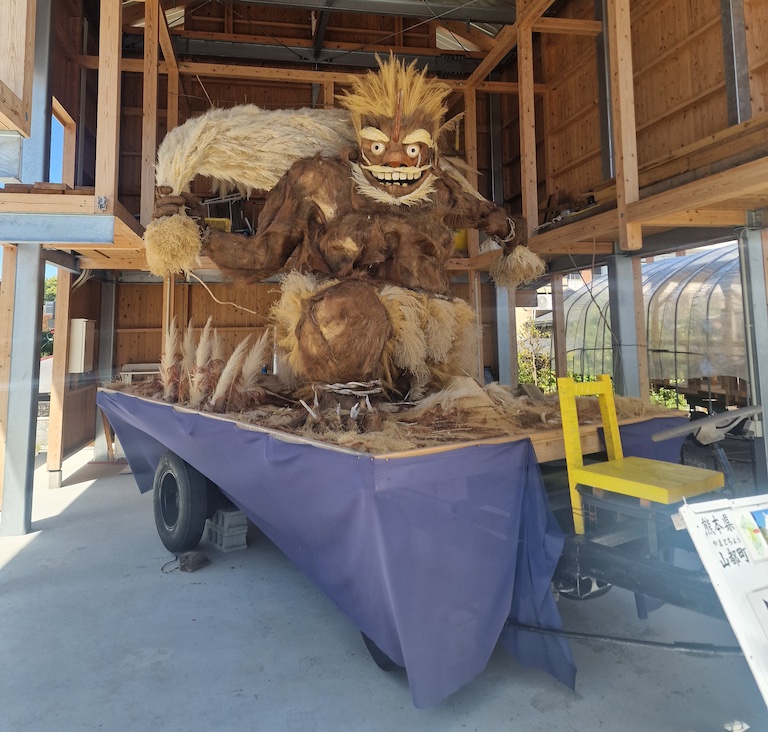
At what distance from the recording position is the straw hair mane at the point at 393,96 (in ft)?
8.50

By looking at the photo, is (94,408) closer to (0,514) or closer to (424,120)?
(0,514)

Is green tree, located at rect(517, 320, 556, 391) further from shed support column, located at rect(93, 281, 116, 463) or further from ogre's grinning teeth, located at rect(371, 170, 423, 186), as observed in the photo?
shed support column, located at rect(93, 281, 116, 463)

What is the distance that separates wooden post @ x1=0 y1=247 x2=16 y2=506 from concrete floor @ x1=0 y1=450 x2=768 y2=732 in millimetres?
1587

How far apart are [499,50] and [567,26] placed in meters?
0.72

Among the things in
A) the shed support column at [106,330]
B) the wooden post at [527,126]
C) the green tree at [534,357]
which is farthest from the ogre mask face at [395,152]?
the shed support column at [106,330]

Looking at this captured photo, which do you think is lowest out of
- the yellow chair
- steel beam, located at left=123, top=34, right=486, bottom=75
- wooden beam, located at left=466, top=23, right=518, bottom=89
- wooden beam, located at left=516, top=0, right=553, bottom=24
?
→ the yellow chair

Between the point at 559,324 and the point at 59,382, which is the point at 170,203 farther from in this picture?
the point at 559,324

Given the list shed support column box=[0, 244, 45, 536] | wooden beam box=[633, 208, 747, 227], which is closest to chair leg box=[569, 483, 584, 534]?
wooden beam box=[633, 208, 747, 227]

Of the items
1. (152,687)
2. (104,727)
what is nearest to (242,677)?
(152,687)

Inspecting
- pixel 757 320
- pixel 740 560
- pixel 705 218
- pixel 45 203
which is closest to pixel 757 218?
pixel 705 218

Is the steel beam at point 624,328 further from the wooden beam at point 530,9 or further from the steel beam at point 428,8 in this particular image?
the steel beam at point 428,8

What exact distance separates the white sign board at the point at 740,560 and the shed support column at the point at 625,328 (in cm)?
316

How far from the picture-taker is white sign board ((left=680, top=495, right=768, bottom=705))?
122 centimetres

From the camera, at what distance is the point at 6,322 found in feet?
13.4
